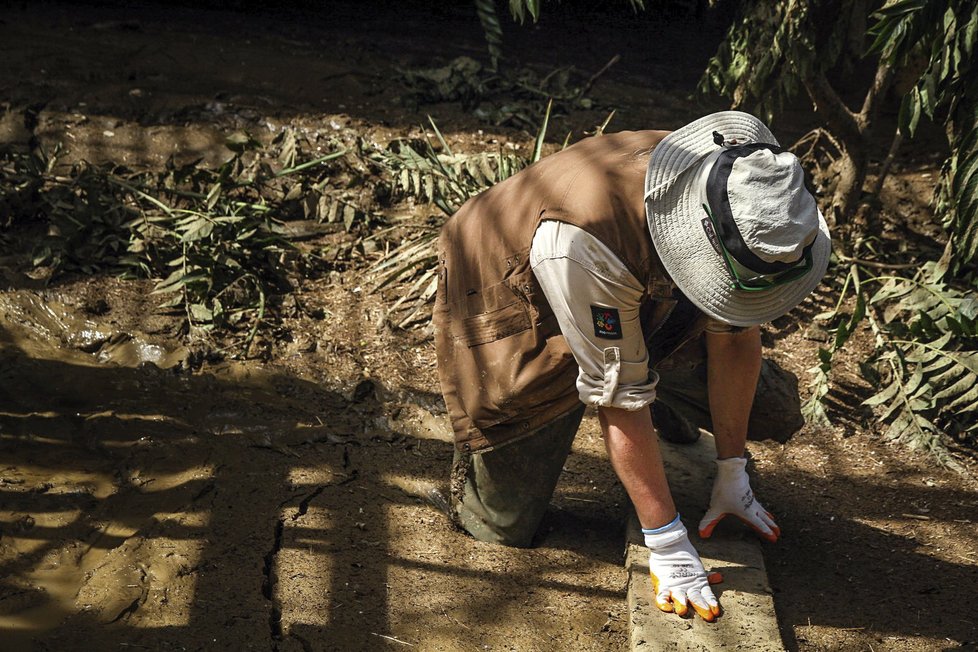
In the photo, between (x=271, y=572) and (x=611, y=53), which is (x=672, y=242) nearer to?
(x=271, y=572)

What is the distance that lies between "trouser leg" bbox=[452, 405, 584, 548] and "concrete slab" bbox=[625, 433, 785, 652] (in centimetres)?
34

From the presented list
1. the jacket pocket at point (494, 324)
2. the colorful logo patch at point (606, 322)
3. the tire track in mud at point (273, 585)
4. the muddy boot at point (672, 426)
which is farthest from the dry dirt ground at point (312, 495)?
the colorful logo patch at point (606, 322)

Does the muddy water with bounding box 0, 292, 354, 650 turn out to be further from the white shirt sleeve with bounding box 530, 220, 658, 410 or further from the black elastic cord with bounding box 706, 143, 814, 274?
the black elastic cord with bounding box 706, 143, 814, 274

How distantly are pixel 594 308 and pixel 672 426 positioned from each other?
133 cm

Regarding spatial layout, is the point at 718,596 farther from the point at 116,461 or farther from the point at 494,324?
the point at 116,461

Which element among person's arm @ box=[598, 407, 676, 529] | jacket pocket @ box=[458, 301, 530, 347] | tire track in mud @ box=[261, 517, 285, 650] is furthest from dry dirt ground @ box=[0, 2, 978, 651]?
jacket pocket @ box=[458, 301, 530, 347]

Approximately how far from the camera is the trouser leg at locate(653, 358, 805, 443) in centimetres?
328

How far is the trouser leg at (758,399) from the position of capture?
3.28 meters

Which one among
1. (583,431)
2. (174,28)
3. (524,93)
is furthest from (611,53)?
(583,431)

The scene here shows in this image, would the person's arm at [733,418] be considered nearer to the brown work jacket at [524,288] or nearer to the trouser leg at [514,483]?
the brown work jacket at [524,288]

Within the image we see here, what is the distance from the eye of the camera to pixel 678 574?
9.32 ft

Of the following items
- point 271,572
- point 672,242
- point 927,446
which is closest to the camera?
point 672,242

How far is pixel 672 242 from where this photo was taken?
96.0 inches

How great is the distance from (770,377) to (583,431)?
2.94 feet
